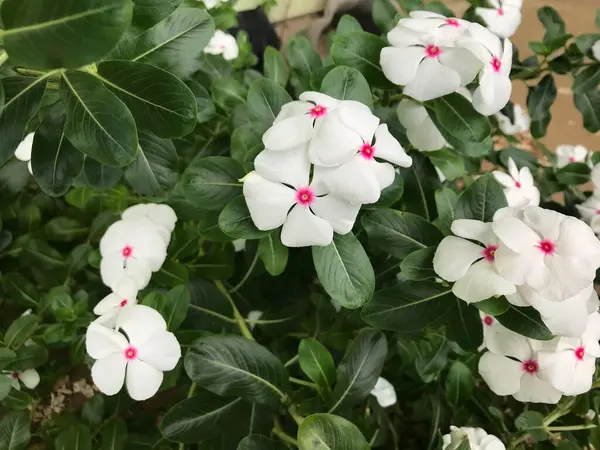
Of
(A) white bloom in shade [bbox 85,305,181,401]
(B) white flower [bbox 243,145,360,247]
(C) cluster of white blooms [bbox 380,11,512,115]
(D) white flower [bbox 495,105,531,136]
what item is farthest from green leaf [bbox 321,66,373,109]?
(D) white flower [bbox 495,105,531,136]

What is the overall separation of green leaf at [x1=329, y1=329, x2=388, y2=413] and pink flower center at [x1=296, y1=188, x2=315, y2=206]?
0.23 metres

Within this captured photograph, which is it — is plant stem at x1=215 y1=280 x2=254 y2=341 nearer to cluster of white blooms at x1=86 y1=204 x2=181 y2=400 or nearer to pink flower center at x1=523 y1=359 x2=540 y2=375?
cluster of white blooms at x1=86 y1=204 x2=181 y2=400

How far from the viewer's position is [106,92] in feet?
1.73

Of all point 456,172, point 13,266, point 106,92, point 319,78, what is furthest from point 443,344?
point 13,266

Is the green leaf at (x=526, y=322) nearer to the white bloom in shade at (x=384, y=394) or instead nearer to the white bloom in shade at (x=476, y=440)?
the white bloom in shade at (x=476, y=440)

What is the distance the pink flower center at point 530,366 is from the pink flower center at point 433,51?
1.36ft

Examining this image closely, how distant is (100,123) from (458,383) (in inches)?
28.0

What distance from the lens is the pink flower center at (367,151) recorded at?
0.57 meters

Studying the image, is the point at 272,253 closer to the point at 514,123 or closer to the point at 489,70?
the point at 489,70

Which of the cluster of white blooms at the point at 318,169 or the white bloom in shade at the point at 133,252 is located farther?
the white bloom in shade at the point at 133,252

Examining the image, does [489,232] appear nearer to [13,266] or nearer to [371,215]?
[371,215]

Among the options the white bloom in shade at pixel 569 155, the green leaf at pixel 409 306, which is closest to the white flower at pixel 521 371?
the green leaf at pixel 409 306

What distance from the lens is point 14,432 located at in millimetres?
764

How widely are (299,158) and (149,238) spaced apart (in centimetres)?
33
